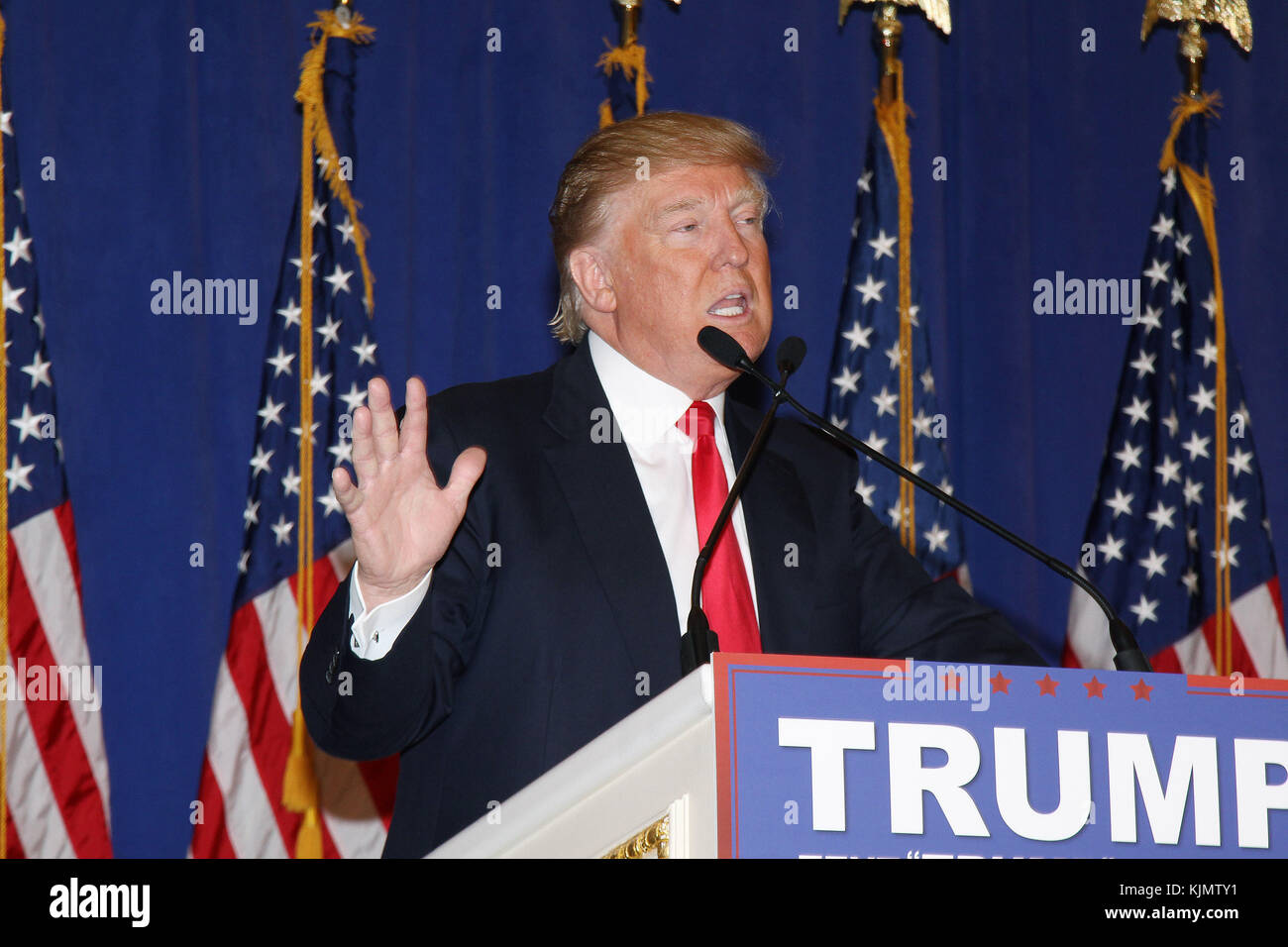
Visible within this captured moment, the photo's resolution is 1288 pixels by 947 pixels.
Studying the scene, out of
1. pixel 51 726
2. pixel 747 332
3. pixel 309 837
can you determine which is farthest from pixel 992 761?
pixel 51 726

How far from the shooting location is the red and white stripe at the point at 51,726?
3545mm

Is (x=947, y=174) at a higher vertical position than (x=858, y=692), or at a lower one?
higher

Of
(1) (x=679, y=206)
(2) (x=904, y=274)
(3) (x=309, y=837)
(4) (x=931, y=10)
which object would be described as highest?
(4) (x=931, y=10)

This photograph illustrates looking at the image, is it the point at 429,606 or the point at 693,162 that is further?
the point at 693,162

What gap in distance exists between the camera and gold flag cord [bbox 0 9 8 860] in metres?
3.52

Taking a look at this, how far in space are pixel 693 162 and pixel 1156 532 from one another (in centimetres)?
229

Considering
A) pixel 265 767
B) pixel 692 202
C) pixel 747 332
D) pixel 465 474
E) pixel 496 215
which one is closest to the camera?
pixel 465 474

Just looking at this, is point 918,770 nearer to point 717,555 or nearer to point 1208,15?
point 717,555

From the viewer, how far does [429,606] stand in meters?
1.99

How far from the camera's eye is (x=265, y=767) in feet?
12.1

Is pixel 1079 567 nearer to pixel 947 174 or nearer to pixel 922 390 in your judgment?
pixel 922 390

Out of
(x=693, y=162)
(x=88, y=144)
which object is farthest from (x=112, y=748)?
(x=693, y=162)

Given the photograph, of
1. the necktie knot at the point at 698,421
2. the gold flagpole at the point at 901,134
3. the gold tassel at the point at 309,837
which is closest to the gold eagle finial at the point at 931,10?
the gold flagpole at the point at 901,134

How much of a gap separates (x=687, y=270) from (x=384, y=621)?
2.93 ft
